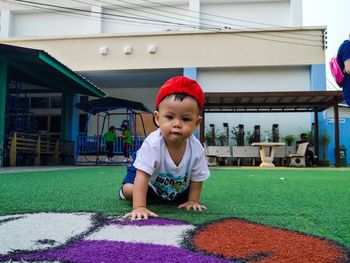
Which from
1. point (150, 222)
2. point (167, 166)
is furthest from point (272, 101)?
point (150, 222)

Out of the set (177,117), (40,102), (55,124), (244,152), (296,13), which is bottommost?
(244,152)

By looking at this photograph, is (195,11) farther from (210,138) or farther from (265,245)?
(265,245)

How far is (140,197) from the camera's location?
2088mm

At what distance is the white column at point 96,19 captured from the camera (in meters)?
17.4

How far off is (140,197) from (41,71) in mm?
10033

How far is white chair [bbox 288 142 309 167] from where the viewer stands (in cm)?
1276

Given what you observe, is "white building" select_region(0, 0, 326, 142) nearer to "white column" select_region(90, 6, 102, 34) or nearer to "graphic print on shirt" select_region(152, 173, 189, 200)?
"white column" select_region(90, 6, 102, 34)

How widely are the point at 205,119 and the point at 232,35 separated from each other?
3.53m

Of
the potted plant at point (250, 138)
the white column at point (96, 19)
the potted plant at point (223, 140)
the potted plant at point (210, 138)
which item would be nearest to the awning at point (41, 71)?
the potted plant at point (210, 138)

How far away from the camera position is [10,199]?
2.66 m

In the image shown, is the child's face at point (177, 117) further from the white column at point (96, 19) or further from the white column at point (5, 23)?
the white column at point (5, 23)

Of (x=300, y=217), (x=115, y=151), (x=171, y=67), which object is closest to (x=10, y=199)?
(x=300, y=217)

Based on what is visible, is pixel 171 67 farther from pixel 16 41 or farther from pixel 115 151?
pixel 16 41

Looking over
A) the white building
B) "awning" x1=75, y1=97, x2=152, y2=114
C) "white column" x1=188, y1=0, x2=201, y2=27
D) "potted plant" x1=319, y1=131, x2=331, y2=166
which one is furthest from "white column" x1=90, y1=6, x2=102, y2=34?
"potted plant" x1=319, y1=131, x2=331, y2=166
